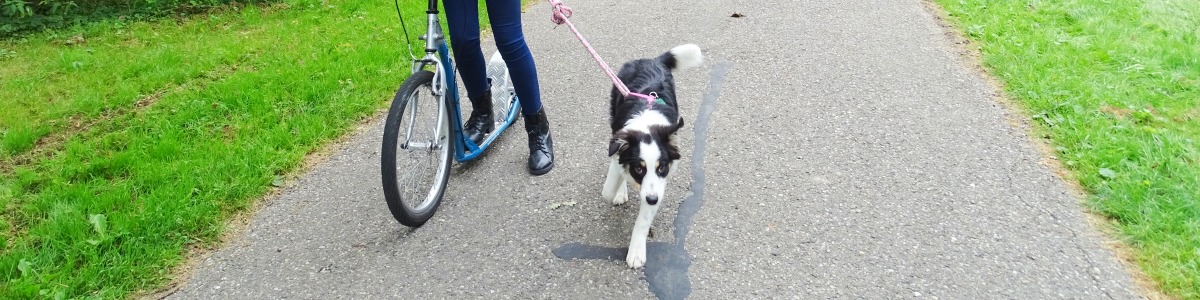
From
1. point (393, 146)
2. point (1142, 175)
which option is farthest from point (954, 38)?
point (393, 146)

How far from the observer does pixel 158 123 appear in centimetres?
445

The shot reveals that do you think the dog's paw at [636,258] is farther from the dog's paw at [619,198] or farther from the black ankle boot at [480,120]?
the black ankle boot at [480,120]

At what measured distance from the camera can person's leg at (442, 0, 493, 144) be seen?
3.21 metres

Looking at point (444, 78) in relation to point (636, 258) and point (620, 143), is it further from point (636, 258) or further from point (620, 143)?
point (636, 258)

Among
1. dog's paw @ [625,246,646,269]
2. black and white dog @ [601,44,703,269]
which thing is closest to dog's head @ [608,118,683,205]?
black and white dog @ [601,44,703,269]

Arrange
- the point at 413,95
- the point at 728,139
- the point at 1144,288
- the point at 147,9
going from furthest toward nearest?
the point at 147,9 → the point at 728,139 → the point at 413,95 → the point at 1144,288

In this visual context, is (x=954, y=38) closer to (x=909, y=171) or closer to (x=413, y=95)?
(x=909, y=171)

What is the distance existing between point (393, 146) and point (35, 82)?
3997mm

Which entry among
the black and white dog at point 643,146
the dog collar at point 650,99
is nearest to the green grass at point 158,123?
the black and white dog at point 643,146

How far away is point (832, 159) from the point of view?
152 inches

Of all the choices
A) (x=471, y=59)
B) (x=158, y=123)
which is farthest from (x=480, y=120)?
(x=158, y=123)

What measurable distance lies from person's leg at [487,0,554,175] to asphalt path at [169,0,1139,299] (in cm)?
12

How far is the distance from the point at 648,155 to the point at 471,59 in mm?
1118

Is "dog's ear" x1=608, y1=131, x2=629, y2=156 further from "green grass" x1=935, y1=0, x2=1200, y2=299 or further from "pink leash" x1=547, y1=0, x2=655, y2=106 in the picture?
"green grass" x1=935, y1=0, x2=1200, y2=299
